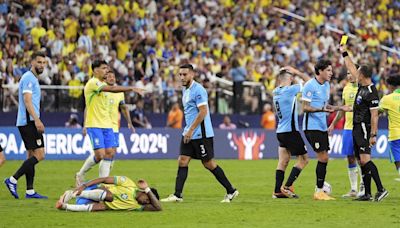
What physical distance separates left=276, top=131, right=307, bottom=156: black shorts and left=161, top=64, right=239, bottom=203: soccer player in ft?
6.08

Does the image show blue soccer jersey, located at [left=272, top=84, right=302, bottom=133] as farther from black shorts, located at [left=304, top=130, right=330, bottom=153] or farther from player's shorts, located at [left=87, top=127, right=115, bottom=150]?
player's shorts, located at [left=87, top=127, right=115, bottom=150]

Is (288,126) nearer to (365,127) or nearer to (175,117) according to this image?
(365,127)

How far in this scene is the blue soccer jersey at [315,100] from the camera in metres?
17.1

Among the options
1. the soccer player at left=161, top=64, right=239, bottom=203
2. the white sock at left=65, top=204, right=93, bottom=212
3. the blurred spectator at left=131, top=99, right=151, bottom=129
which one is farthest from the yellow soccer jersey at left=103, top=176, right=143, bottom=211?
the blurred spectator at left=131, top=99, right=151, bottom=129

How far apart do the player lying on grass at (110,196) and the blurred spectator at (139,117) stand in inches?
669

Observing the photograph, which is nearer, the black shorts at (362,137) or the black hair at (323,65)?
the black shorts at (362,137)

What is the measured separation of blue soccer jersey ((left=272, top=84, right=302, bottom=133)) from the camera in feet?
57.9

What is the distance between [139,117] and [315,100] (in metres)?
15.0

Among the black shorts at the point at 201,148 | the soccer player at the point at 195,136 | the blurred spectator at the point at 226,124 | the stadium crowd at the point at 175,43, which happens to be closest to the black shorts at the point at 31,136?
the soccer player at the point at 195,136

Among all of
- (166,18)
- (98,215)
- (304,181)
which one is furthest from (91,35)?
(98,215)

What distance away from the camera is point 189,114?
16.4m

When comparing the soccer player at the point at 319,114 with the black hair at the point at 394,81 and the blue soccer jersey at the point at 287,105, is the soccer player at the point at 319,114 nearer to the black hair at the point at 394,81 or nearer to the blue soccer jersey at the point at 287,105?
the blue soccer jersey at the point at 287,105

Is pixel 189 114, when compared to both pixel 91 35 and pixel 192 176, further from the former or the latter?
pixel 91 35

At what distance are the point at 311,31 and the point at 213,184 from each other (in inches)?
775
